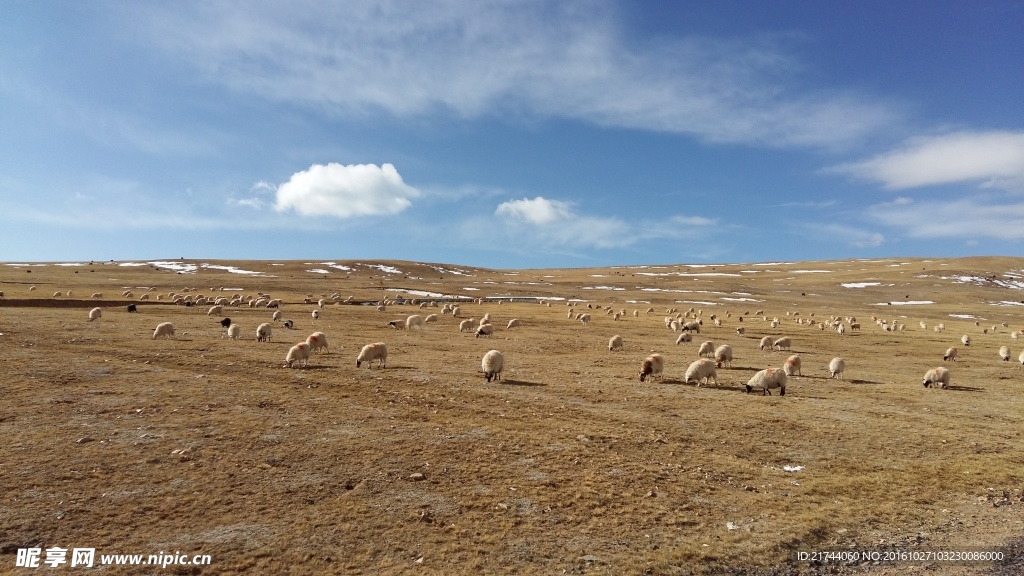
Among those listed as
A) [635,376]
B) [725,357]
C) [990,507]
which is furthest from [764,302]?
[990,507]

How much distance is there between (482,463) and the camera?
12.2m

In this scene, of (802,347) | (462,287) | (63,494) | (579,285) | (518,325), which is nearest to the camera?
(63,494)

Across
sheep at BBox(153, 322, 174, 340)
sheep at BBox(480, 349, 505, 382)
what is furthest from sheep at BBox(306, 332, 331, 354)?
sheep at BBox(153, 322, 174, 340)

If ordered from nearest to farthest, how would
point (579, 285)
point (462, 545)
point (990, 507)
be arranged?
point (462, 545) → point (990, 507) → point (579, 285)

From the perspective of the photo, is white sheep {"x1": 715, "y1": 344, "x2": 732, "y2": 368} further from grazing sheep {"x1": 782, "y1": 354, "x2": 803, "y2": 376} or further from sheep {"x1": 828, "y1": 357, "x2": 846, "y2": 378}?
Answer: sheep {"x1": 828, "y1": 357, "x2": 846, "y2": 378}

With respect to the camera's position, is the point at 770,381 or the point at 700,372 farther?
the point at 700,372

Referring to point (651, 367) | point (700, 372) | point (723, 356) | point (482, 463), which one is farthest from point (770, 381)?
point (482, 463)

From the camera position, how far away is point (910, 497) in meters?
11.1

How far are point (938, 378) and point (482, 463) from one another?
24.3 m

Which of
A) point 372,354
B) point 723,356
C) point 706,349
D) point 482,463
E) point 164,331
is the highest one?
point 164,331

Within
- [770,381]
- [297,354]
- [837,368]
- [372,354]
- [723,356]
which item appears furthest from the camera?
[723,356]

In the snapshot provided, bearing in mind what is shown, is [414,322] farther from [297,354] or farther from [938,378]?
[938,378]

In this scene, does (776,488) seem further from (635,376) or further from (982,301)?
(982,301)

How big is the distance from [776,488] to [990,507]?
418 cm
